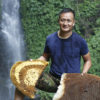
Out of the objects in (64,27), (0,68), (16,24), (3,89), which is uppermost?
(64,27)

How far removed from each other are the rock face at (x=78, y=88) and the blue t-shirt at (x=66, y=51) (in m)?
0.32

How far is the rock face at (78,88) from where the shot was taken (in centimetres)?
129

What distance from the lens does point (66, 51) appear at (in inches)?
68.1

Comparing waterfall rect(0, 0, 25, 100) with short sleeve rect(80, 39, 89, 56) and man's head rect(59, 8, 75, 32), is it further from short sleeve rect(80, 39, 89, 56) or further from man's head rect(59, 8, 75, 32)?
man's head rect(59, 8, 75, 32)

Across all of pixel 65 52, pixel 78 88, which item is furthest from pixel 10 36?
pixel 78 88

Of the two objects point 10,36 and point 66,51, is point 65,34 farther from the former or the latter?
point 10,36

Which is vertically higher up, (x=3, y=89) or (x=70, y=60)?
(x=70, y=60)

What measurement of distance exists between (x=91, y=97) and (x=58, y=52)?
58 cm

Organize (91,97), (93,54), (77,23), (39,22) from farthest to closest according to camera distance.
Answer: (39,22) < (77,23) < (93,54) < (91,97)

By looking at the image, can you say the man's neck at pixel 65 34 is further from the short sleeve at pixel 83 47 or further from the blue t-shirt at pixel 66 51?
the short sleeve at pixel 83 47

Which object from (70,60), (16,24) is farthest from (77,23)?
(70,60)

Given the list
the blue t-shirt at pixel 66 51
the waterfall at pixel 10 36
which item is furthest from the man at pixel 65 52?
the waterfall at pixel 10 36

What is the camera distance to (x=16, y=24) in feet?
26.4

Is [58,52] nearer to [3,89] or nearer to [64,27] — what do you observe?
[64,27]
